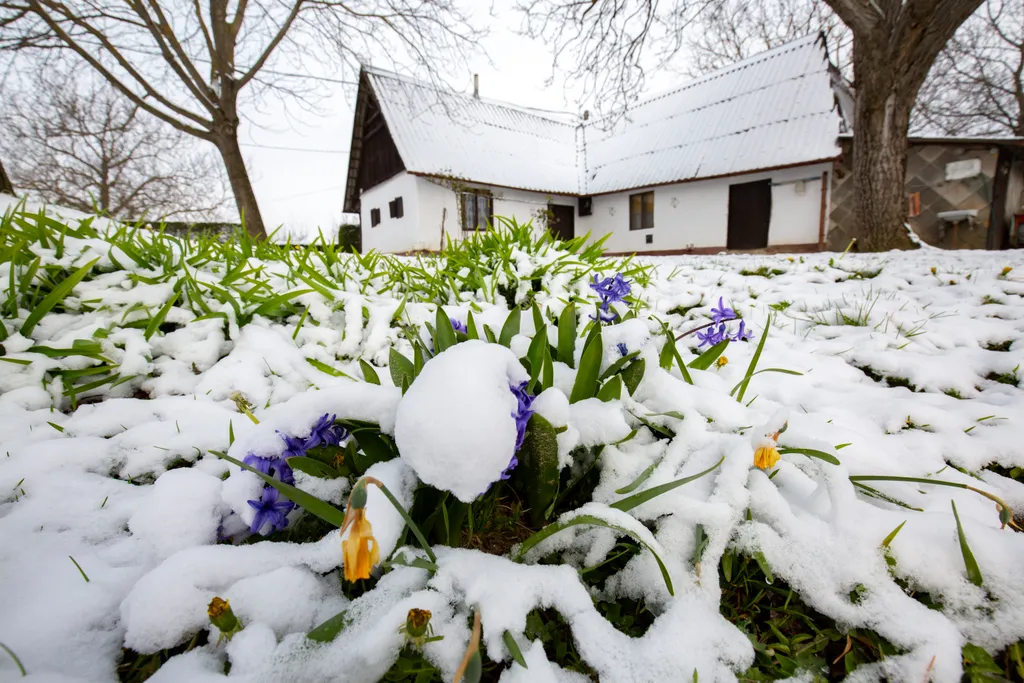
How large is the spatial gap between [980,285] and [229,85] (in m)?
11.9

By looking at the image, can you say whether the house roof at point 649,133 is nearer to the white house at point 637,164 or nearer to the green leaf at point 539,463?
the white house at point 637,164

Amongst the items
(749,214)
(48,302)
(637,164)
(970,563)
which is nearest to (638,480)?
(970,563)

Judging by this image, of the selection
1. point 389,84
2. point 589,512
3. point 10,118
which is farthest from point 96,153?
point 589,512

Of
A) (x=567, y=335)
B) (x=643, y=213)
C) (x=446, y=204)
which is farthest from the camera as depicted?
(x=643, y=213)

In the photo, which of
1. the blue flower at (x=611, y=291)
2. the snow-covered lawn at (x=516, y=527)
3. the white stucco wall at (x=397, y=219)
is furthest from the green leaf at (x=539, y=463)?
the white stucco wall at (x=397, y=219)

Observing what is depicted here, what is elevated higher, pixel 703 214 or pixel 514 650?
pixel 703 214

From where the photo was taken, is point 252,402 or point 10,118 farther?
point 10,118

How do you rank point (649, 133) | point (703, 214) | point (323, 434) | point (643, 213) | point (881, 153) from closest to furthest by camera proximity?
1. point (323, 434)
2. point (881, 153)
3. point (703, 214)
4. point (643, 213)
5. point (649, 133)

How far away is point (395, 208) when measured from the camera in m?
14.6

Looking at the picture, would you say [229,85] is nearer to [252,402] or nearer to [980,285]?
[252,402]

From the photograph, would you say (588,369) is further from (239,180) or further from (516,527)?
(239,180)

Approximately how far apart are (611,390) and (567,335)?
0.63 ft

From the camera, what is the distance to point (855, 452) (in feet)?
3.22

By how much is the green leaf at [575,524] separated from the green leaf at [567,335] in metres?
0.47
